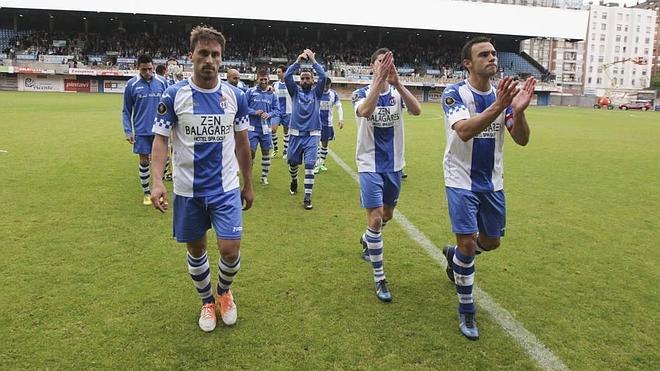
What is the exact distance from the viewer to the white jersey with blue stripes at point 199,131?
3.85 meters

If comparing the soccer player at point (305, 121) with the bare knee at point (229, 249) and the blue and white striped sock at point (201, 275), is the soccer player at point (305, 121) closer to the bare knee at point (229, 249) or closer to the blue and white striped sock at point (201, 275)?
the blue and white striped sock at point (201, 275)

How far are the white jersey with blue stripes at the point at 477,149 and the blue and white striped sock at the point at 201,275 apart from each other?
2.10m

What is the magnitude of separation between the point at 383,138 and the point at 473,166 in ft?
3.94

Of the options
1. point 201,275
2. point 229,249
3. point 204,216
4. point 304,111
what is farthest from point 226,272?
point 304,111

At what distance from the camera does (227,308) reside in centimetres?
420

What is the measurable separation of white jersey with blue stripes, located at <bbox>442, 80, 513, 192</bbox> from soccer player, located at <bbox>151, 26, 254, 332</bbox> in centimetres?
172

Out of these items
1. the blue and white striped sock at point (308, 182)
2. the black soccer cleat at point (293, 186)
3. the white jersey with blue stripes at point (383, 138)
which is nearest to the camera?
the white jersey with blue stripes at point (383, 138)

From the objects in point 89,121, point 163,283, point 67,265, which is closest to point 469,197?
Answer: point 163,283

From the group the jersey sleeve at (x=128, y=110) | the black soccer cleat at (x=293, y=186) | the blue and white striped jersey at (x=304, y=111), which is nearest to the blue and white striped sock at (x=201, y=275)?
the jersey sleeve at (x=128, y=110)

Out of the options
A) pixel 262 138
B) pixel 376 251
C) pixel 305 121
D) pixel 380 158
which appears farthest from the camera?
Result: pixel 262 138

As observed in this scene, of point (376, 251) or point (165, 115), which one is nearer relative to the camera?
point (165, 115)

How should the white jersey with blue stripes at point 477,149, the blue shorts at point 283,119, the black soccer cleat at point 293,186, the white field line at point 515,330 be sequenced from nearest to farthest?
the white field line at point 515,330, the white jersey with blue stripes at point 477,149, the black soccer cleat at point 293,186, the blue shorts at point 283,119

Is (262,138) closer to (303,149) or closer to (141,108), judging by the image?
(303,149)

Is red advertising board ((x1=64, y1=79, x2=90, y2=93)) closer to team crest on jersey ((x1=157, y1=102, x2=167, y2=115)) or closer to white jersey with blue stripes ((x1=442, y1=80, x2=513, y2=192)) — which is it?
team crest on jersey ((x1=157, y1=102, x2=167, y2=115))
